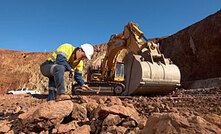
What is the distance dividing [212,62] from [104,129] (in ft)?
61.9

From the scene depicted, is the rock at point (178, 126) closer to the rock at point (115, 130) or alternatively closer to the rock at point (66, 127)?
the rock at point (115, 130)

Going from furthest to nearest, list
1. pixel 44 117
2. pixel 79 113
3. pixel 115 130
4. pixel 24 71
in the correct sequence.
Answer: pixel 24 71, pixel 79 113, pixel 44 117, pixel 115 130

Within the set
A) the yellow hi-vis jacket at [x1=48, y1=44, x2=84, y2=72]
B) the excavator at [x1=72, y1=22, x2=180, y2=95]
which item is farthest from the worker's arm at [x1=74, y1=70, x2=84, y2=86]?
the excavator at [x1=72, y1=22, x2=180, y2=95]

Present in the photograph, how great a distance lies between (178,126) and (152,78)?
407 centimetres

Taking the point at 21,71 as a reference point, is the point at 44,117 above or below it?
below

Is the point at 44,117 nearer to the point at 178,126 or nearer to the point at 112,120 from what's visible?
the point at 112,120

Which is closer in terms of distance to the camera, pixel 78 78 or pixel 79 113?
pixel 79 113

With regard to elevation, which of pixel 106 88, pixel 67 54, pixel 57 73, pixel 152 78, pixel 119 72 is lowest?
pixel 106 88

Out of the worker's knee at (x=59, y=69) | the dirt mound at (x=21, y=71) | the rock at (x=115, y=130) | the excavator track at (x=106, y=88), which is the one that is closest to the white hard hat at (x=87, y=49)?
the worker's knee at (x=59, y=69)

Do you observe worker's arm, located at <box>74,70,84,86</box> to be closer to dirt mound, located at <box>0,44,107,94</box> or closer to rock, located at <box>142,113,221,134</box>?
rock, located at <box>142,113,221,134</box>

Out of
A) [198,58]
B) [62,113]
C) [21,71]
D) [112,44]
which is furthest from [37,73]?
[62,113]

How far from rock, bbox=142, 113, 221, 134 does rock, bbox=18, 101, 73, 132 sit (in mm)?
1203

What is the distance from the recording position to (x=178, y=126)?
1.03 m

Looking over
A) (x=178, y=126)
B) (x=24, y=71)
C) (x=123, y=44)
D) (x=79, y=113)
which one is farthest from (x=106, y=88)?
(x=24, y=71)
